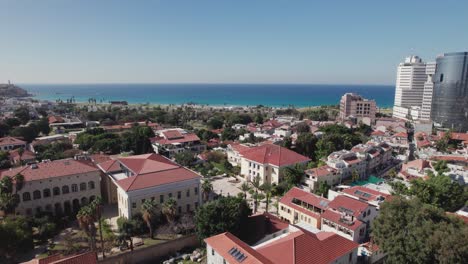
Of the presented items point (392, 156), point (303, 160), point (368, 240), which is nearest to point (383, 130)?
point (392, 156)

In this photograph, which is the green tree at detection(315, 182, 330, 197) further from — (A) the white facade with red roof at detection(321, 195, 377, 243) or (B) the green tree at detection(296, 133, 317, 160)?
(B) the green tree at detection(296, 133, 317, 160)

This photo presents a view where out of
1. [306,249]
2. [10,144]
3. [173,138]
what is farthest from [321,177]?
[10,144]

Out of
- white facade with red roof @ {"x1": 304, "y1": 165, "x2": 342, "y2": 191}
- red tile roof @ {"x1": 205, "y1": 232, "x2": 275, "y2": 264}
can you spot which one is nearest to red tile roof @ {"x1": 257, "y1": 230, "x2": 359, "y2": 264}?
red tile roof @ {"x1": 205, "y1": 232, "x2": 275, "y2": 264}

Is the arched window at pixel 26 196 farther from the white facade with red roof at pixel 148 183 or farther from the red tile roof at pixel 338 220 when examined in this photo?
the red tile roof at pixel 338 220

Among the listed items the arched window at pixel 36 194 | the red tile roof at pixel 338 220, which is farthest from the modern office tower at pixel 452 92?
the arched window at pixel 36 194

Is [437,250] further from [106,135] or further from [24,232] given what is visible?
[106,135]

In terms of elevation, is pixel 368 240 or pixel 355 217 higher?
pixel 355 217

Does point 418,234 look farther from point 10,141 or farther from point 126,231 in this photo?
point 10,141
